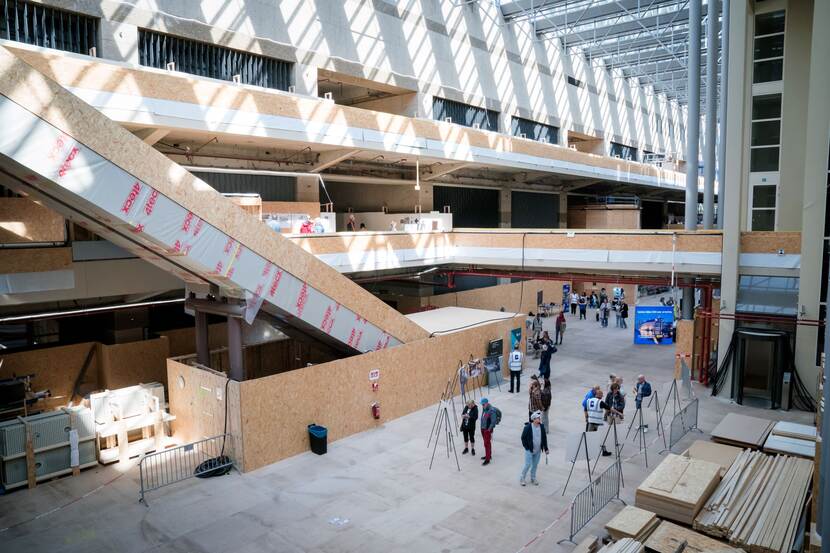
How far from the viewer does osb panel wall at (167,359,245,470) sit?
12586 millimetres

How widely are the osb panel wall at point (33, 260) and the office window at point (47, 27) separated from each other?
6218 millimetres

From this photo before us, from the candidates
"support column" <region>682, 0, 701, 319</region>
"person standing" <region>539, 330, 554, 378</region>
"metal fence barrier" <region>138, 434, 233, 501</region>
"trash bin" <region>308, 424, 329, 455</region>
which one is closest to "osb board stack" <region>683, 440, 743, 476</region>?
"person standing" <region>539, 330, 554, 378</region>

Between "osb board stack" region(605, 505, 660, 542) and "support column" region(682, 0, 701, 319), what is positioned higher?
"support column" region(682, 0, 701, 319)

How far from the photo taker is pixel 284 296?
13.2 meters

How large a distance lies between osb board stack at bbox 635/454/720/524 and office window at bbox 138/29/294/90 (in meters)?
17.5

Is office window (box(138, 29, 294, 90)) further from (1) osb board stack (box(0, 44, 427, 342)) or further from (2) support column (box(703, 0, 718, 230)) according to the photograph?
(2) support column (box(703, 0, 718, 230))

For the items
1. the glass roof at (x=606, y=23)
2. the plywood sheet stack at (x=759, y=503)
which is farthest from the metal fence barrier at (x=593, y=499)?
the glass roof at (x=606, y=23)

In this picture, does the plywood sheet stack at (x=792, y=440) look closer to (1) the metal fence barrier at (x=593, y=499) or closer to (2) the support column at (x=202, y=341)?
(1) the metal fence barrier at (x=593, y=499)

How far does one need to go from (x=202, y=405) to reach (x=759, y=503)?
11273 mm

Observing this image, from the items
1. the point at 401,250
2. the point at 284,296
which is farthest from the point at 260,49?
the point at 284,296

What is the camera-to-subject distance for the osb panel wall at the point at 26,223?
1346 centimetres

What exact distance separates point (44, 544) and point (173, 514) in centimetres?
199

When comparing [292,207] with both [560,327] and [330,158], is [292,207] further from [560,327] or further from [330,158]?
[560,327]

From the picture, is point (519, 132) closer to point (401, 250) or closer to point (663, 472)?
point (401, 250)
